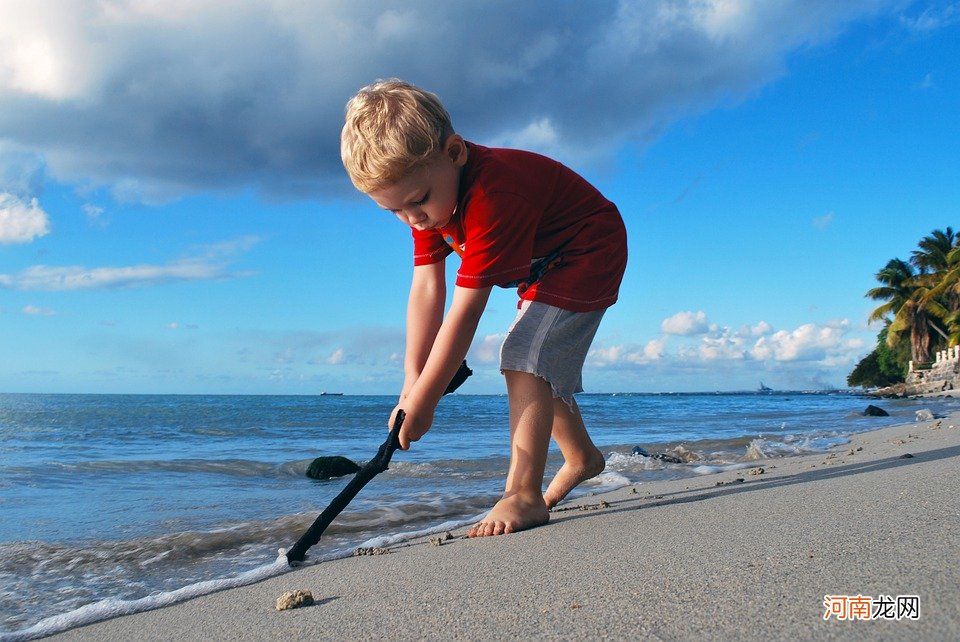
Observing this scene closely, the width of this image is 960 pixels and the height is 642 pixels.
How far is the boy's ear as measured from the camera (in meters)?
2.21

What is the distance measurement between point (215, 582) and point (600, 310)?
1518 millimetres

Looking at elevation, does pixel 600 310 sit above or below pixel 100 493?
above

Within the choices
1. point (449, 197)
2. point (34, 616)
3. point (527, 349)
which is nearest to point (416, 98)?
point (449, 197)

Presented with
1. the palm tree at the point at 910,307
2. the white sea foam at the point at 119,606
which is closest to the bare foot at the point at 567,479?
the white sea foam at the point at 119,606

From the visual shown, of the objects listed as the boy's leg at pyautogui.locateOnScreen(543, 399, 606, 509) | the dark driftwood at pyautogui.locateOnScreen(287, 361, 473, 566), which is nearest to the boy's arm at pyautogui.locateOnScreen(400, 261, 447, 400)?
the dark driftwood at pyautogui.locateOnScreen(287, 361, 473, 566)

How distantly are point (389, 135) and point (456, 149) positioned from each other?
10.4 inches

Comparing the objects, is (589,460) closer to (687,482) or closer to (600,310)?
(600,310)

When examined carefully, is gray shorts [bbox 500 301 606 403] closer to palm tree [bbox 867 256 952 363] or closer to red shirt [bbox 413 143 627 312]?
red shirt [bbox 413 143 627 312]

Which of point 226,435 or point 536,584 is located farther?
point 226,435

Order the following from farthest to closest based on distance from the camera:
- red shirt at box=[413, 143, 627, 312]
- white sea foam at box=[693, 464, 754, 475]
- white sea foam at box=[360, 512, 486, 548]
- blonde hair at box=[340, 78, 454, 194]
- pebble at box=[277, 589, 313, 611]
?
white sea foam at box=[693, 464, 754, 475] → white sea foam at box=[360, 512, 486, 548] → red shirt at box=[413, 143, 627, 312] → blonde hair at box=[340, 78, 454, 194] → pebble at box=[277, 589, 313, 611]

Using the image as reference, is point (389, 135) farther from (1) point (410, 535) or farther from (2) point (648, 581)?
(1) point (410, 535)

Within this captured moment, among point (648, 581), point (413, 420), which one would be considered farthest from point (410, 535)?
point (648, 581)

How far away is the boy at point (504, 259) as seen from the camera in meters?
2.14

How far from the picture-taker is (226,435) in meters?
12.0
